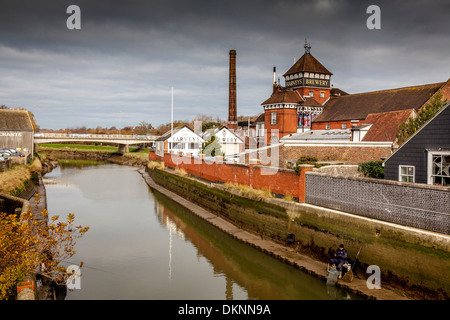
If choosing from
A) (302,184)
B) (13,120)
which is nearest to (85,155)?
(13,120)

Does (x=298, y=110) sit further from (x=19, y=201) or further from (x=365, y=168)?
(x=19, y=201)

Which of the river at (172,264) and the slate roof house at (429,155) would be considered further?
the slate roof house at (429,155)

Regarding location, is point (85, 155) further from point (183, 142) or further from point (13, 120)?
point (183, 142)

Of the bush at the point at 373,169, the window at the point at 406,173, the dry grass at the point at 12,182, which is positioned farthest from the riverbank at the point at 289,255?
the dry grass at the point at 12,182

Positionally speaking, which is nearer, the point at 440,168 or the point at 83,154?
the point at 440,168

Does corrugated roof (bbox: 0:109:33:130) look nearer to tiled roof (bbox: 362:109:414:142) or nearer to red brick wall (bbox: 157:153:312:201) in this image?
red brick wall (bbox: 157:153:312:201)

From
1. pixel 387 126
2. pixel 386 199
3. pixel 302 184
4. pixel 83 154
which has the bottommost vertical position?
pixel 386 199

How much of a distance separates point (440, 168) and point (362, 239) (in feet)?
16.1

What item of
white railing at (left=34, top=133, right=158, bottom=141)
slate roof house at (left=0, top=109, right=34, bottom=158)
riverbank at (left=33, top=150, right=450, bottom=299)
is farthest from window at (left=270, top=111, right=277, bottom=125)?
white railing at (left=34, top=133, right=158, bottom=141)

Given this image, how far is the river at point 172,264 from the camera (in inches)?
484

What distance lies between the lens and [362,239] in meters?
12.1

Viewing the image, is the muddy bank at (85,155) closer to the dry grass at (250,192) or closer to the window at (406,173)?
the dry grass at (250,192)

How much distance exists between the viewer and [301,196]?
16.3m

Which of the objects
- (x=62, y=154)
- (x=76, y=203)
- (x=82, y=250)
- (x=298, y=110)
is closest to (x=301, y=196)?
(x=82, y=250)
